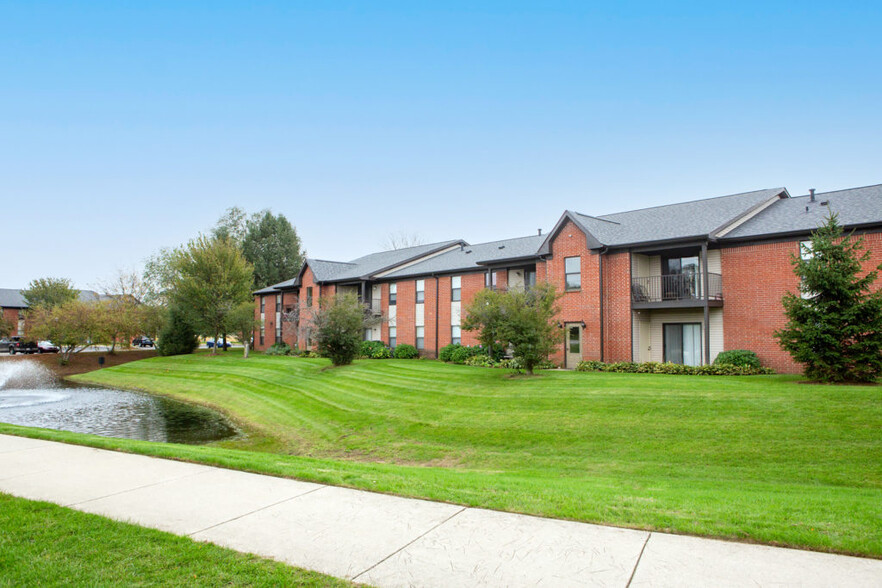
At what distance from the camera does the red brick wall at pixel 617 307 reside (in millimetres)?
22766

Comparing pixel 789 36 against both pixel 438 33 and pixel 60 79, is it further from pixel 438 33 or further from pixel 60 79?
pixel 60 79

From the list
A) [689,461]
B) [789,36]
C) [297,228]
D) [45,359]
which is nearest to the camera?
[689,461]

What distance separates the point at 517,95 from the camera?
25109 mm

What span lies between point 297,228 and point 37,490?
207ft

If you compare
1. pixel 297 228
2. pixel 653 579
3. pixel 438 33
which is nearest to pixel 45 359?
pixel 297 228

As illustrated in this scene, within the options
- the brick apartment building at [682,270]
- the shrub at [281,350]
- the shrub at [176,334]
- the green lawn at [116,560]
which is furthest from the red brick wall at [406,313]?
the green lawn at [116,560]

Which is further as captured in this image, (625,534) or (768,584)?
(625,534)

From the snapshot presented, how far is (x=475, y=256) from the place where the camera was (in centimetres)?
3319

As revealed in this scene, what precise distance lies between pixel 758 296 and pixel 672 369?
14.5ft

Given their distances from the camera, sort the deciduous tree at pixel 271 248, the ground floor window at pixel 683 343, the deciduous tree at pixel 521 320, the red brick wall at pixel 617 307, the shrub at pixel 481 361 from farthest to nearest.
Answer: the deciduous tree at pixel 271 248
the shrub at pixel 481 361
the red brick wall at pixel 617 307
the ground floor window at pixel 683 343
the deciduous tree at pixel 521 320

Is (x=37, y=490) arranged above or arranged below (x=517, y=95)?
below

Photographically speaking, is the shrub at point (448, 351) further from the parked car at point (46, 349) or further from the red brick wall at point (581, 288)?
the parked car at point (46, 349)

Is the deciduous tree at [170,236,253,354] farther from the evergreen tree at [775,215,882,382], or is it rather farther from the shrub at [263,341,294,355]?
the evergreen tree at [775,215,882,382]

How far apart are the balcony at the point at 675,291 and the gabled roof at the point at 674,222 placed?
1.76m
